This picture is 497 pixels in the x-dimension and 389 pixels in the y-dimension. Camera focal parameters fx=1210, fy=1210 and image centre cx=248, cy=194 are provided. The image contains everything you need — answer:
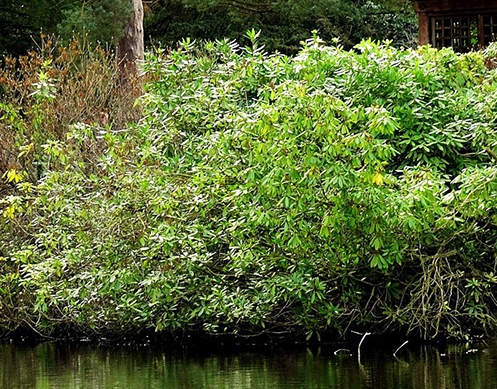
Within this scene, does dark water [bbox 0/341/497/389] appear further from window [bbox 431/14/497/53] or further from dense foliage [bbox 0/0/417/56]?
dense foliage [bbox 0/0/417/56]


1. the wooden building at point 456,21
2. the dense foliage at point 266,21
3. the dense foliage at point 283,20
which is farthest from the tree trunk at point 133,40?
the dense foliage at point 283,20

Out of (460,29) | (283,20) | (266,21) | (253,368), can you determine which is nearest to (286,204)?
(253,368)

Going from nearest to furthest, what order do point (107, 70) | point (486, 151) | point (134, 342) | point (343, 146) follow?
point (343, 146) < point (486, 151) < point (134, 342) < point (107, 70)

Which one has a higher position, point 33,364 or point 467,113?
point 467,113

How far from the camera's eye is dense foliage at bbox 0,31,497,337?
1035 cm

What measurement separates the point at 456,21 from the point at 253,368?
12.5 meters

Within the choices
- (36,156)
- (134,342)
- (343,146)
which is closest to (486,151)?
(343,146)

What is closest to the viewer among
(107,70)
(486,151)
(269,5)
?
(486,151)

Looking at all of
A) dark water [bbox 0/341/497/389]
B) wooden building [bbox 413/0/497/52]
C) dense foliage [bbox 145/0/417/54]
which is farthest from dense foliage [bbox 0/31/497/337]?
dense foliage [bbox 145/0/417/54]

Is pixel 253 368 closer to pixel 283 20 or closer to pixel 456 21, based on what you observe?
pixel 456 21

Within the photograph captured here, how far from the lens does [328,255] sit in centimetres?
1108

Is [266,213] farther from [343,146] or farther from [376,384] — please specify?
[376,384]

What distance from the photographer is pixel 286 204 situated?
33.8 feet

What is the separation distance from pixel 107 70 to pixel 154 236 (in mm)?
4517
